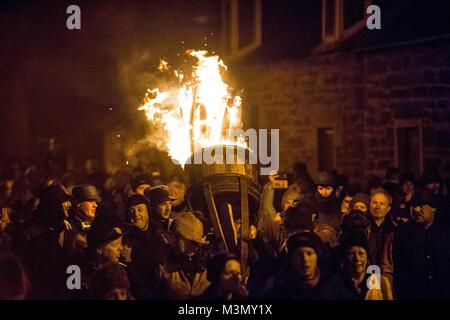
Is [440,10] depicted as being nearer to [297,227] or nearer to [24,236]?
[297,227]

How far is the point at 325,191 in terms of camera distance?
12.8 metres

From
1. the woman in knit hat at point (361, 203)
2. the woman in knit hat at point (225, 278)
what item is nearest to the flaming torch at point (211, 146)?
the woman in knit hat at point (225, 278)

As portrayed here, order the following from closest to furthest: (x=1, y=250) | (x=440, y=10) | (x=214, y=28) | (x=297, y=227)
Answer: (x=1, y=250)
(x=297, y=227)
(x=440, y=10)
(x=214, y=28)

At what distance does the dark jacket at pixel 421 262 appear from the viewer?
412 inches

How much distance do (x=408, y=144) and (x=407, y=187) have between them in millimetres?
5462

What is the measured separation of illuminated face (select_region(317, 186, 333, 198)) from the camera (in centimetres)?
1273

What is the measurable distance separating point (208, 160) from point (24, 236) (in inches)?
85.7

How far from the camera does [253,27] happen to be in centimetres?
2431

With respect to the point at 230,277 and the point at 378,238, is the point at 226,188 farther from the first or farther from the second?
the point at 230,277

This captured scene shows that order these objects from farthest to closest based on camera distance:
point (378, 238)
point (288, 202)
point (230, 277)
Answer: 1. point (288, 202)
2. point (378, 238)
3. point (230, 277)

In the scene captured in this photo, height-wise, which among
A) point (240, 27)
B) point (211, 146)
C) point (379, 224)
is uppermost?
point (240, 27)

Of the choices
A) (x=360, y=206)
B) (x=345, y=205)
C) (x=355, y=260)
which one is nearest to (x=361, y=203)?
(x=360, y=206)

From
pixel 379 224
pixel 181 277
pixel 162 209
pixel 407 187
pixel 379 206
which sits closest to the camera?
pixel 181 277

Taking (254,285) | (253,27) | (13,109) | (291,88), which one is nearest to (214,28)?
(253,27)
